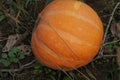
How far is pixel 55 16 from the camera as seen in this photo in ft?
8.65

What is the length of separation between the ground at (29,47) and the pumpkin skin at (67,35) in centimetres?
25

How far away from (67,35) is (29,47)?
0.70 metres

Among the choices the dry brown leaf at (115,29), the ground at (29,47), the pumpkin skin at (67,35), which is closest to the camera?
the pumpkin skin at (67,35)

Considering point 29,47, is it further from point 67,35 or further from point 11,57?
point 67,35

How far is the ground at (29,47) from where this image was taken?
2.96 metres

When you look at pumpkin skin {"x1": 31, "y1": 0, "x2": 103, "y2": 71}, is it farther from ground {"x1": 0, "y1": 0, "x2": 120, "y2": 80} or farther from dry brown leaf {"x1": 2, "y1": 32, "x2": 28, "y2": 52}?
dry brown leaf {"x1": 2, "y1": 32, "x2": 28, "y2": 52}

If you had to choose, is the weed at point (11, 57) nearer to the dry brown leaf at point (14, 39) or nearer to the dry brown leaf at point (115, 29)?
the dry brown leaf at point (14, 39)

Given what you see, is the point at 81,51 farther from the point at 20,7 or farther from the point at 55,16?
the point at 20,7

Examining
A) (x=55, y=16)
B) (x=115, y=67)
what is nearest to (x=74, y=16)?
(x=55, y=16)

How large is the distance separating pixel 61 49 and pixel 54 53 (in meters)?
0.07

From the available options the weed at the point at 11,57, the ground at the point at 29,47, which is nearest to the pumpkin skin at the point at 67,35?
the ground at the point at 29,47

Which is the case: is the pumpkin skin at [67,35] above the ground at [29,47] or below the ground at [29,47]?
above

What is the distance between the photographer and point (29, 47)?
314 centimetres

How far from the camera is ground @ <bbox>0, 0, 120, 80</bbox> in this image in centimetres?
296
